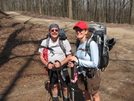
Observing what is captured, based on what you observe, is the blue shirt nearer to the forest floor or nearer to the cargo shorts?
the cargo shorts

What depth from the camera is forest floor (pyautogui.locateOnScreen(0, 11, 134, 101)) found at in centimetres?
381

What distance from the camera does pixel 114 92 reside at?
3.80m

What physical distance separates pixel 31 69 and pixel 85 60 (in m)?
3.40

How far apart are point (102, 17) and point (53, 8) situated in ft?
41.8

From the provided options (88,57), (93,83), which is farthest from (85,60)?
(93,83)

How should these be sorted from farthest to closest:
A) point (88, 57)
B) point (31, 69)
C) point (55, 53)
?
point (31, 69), point (55, 53), point (88, 57)

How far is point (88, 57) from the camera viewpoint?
7.53ft

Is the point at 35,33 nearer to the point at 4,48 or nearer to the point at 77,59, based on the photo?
the point at 4,48

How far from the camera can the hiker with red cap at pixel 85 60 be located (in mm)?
2234

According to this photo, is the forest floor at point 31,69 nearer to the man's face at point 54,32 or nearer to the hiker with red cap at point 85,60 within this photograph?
the hiker with red cap at point 85,60

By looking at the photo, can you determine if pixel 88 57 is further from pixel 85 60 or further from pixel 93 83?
pixel 93 83

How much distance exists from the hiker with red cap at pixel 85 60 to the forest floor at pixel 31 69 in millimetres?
1310

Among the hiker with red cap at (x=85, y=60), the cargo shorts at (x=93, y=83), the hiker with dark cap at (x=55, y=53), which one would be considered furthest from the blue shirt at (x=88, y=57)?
the hiker with dark cap at (x=55, y=53)

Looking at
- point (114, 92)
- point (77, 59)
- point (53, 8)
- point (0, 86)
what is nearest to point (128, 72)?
point (114, 92)
